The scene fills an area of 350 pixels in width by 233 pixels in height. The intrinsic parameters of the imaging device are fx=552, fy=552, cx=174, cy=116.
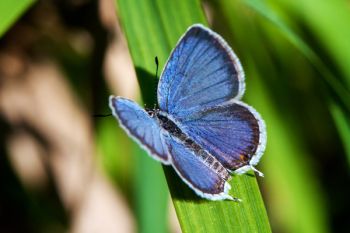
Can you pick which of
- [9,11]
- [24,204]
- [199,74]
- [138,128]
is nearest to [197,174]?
[138,128]

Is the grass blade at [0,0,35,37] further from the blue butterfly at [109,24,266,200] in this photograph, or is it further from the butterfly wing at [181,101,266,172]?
the butterfly wing at [181,101,266,172]

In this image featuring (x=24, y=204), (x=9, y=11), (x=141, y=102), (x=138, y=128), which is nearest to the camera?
(x=138, y=128)

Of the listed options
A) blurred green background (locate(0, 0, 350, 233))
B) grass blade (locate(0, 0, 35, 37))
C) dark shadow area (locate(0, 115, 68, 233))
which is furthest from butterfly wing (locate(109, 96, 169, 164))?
dark shadow area (locate(0, 115, 68, 233))

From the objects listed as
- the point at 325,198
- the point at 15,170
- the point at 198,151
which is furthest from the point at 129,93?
the point at 198,151

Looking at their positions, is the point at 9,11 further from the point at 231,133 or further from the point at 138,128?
the point at 231,133

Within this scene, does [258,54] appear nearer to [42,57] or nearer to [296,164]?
[296,164]

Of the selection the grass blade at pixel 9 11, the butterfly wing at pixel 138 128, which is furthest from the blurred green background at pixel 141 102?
the butterfly wing at pixel 138 128
